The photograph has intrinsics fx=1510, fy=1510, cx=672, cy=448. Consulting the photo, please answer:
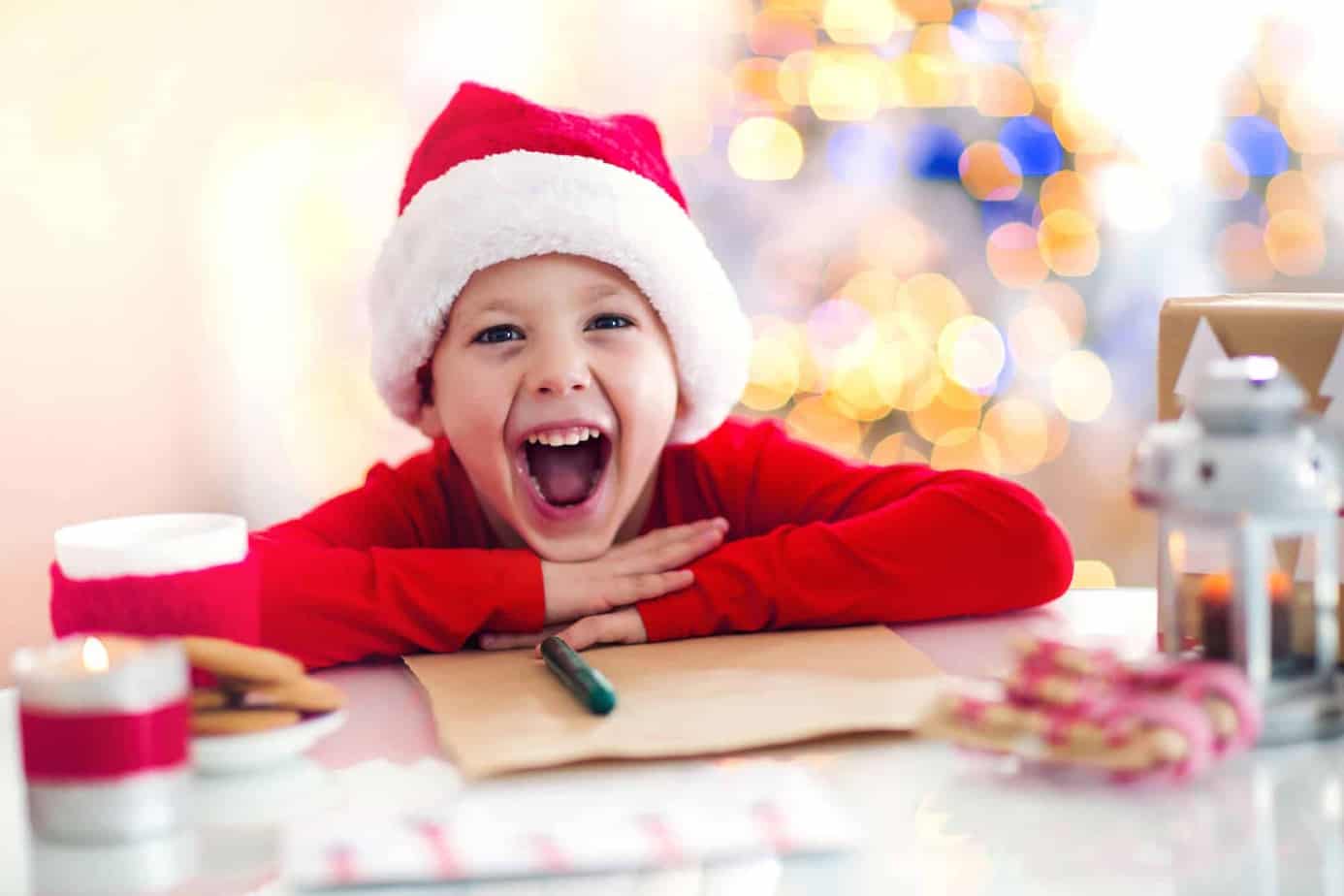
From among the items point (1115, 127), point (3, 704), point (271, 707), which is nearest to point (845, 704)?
point (271, 707)

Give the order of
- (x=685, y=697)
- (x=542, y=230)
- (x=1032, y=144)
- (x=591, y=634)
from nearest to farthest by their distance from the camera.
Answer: (x=685, y=697) → (x=591, y=634) → (x=542, y=230) → (x=1032, y=144)

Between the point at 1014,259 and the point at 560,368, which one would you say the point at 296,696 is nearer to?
the point at 560,368

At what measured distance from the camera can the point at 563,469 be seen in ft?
4.25

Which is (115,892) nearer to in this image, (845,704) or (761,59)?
(845,704)

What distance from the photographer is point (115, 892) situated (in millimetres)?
590

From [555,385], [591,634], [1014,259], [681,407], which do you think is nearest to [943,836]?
[591,634]

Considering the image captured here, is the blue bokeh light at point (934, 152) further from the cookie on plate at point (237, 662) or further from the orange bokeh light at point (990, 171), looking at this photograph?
the cookie on plate at point (237, 662)

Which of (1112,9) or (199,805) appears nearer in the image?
(199,805)

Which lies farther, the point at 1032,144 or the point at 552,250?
the point at 1032,144

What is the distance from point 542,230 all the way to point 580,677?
0.40 m

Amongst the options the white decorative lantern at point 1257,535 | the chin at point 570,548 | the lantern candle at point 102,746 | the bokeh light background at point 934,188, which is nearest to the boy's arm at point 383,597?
the chin at point 570,548

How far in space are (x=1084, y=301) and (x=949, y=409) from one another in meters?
0.28

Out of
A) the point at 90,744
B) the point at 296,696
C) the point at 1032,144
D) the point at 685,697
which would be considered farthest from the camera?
the point at 1032,144

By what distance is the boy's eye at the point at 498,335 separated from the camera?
1185 mm
